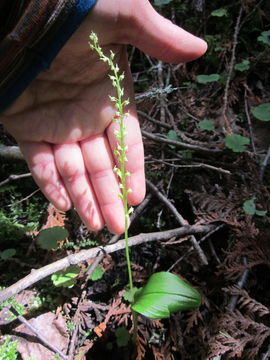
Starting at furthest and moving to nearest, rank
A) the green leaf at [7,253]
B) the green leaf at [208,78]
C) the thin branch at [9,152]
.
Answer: the green leaf at [208,78] < the thin branch at [9,152] < the green leaf at [7,253]

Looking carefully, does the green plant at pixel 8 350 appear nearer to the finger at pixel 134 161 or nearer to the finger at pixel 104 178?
the finger at pixel 104 178

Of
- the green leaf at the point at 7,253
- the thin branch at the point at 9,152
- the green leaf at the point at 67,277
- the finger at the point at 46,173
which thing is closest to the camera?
the green leaf at the point at 67,277

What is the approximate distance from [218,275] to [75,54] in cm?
136

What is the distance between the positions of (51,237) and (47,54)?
1.03m

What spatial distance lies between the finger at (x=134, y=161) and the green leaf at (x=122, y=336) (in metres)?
0.65

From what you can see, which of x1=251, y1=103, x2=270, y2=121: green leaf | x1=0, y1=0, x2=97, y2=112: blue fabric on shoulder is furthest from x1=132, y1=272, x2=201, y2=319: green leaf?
x1=251, y1=103, x2=270, y2=121: green leaf

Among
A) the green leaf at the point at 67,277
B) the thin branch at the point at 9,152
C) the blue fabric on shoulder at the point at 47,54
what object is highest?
the blue fabric on shoulder at the point at 47,54

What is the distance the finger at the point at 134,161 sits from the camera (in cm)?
172

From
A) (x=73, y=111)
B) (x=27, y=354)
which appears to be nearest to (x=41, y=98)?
(x=73, y=111)

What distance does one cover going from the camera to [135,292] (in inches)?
58.1

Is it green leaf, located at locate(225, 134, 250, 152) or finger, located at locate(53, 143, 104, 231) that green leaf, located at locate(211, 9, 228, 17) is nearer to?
green leaf, located at locate(225, 134, 250, 152)

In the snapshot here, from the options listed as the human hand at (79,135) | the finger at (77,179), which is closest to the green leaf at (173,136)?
the human hand at (79,135)

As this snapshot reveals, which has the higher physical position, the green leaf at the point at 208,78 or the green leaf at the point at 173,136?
the green leaf at the point at 208,78

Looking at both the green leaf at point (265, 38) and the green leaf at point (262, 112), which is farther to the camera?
the green leaf at point (265, 38)
